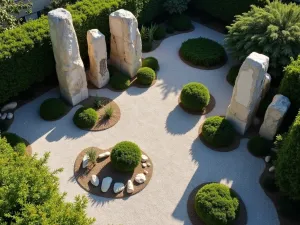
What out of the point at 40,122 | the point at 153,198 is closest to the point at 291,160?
the point at 153,198

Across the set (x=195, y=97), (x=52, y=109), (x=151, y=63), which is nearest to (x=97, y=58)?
(x=52, y=109)

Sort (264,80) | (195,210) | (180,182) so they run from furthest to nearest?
(264,80) < (180,182) < (195,210)

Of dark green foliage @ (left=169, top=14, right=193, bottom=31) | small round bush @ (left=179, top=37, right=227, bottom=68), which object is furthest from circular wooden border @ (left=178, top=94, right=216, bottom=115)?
dark green foliage @ (left=169, top=14, right=193, bottom=31)

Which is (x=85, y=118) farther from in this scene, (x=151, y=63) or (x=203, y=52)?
(x=203, y=52)

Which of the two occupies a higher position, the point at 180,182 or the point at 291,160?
the point at 291,160

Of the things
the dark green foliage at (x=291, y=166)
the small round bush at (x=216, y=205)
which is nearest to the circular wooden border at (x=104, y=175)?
the small round bush at (x=216, y=205)

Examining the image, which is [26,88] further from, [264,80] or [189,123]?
[264,80]

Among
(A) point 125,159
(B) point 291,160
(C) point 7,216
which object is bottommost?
(A) point 125,159

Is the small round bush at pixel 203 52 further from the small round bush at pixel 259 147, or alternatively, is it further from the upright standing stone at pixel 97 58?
the small round bush at pixel 259 147

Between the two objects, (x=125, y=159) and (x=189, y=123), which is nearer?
(x=125, y=159)

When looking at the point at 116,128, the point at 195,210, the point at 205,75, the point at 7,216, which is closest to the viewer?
the point at 7,216
